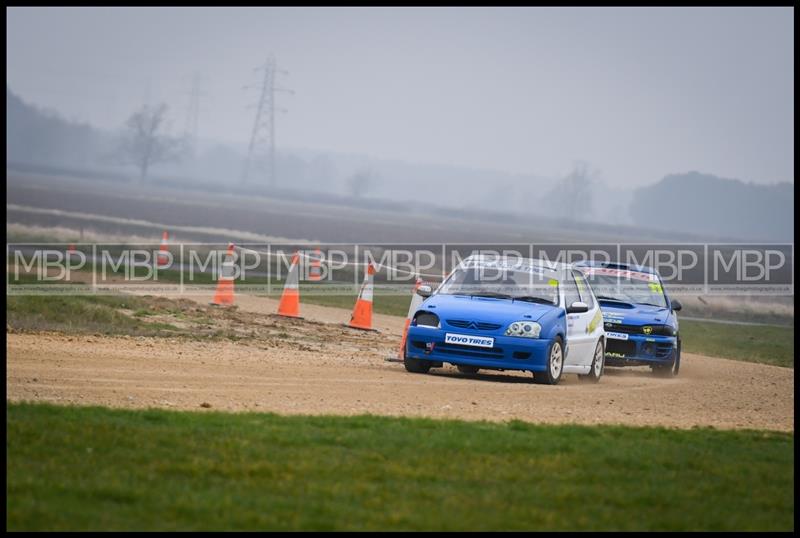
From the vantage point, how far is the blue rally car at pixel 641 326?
65.7 feet

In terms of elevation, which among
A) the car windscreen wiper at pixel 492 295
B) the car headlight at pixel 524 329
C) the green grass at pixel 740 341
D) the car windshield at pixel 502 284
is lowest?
the green grass at pixel 740 341

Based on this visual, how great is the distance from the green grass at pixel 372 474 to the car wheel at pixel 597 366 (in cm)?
610

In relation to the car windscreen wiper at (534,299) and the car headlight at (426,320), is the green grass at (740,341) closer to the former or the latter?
the car windscreen wiper at (534,299)

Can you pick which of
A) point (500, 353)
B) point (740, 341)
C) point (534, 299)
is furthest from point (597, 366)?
point (740, 341)

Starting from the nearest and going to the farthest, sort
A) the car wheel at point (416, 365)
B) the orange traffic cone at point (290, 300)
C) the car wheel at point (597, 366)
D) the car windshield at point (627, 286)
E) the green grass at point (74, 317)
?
the car wheel at point (416, 365)
the car wheel at point (597, 366)
the green grass at point (74, 317)
the car windshield at point (627, 286)
the orange traffic cone at point (290, 300)

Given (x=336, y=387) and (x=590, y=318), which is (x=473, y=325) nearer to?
(x=590, y=318)

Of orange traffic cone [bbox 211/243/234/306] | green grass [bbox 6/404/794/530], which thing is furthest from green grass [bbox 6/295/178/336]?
green grass [bbox 6/404/794/530]

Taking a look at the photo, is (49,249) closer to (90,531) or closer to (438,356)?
(438,356)

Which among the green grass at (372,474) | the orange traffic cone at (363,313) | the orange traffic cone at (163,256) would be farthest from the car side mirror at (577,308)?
the orange traffic cone at (163,256)

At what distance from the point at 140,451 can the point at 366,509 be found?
6.78 ft

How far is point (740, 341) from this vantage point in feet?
101

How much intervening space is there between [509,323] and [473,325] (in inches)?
15.7

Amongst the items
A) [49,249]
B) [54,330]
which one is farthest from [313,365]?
[49,249]

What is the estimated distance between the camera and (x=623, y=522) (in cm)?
813
